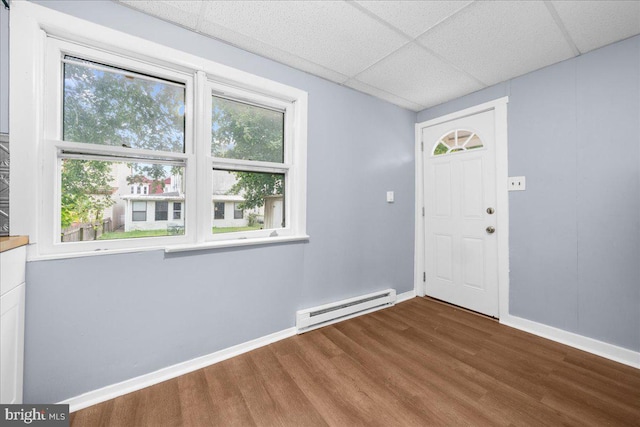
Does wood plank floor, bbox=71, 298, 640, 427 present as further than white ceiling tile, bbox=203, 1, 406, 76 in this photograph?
No

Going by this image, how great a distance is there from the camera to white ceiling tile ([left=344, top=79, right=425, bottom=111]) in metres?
2.69

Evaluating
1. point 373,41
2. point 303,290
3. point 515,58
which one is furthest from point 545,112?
point 303,290

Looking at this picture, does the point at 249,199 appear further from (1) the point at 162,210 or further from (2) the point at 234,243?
(1) the point at 162,210

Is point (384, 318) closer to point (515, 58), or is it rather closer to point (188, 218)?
point (188, 218)

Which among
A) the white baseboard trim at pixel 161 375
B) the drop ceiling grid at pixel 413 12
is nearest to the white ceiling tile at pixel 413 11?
the drop ceiling grid at pixel 413 12

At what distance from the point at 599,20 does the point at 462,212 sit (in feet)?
6.10

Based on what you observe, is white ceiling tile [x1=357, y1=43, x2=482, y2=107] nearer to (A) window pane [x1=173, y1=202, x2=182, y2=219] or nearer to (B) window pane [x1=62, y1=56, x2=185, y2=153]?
(B) window pane [x1=62, y1=56, x2=185, y2=153]

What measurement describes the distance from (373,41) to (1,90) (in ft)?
7.76

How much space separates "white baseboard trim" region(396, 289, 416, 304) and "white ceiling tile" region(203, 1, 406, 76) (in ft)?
8.86

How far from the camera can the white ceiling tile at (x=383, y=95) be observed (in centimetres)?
269

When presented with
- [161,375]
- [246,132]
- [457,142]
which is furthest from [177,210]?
[457,142]

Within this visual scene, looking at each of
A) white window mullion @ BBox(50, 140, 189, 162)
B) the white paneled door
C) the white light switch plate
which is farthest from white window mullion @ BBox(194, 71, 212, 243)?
the white paneled door

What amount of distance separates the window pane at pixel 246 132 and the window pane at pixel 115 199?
0.43m

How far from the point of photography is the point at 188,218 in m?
1.91
